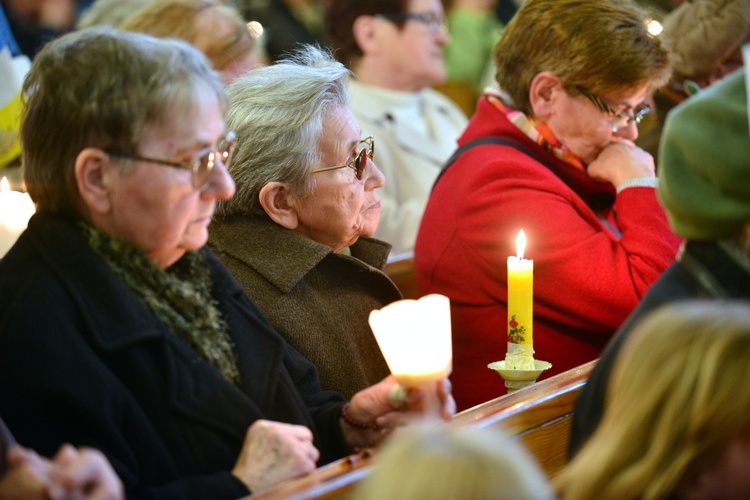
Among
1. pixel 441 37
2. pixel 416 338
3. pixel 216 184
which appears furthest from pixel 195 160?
pixel 441 37

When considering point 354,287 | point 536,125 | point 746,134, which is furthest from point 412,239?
point 746,134

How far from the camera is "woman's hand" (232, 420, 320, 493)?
1.93 m

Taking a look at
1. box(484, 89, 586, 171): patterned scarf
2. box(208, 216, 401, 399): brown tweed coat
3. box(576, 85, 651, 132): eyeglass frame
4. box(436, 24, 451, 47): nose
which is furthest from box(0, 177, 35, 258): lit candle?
box(436, 24, 451, 47): nose

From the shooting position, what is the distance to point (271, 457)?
6.37ft

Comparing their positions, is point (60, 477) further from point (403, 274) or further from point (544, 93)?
point (403, 274)

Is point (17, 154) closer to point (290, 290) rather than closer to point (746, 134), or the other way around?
point (290, 290)

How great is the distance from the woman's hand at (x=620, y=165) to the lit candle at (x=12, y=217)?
169 cm

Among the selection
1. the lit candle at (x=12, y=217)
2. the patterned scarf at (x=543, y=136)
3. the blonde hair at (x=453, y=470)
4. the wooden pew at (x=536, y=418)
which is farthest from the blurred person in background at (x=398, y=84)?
the blonde hair at (x=453, y=470)

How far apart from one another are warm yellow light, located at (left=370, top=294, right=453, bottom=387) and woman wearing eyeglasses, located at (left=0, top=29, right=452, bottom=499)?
169 millimetres

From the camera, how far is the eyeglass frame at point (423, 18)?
17.2ft

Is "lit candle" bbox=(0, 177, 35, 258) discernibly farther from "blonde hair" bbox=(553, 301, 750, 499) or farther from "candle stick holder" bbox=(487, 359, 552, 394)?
"blonde hair" bbox=(553, 301, 750, 499)

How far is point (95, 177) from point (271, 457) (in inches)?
24.8

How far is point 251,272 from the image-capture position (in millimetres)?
2617

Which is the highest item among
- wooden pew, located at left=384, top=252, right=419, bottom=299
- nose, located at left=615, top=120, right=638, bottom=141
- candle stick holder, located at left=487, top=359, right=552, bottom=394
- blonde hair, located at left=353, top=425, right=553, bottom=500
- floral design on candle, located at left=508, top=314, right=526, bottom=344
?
blonde hair, located at left=353, top=425, right=553, bottom=500
